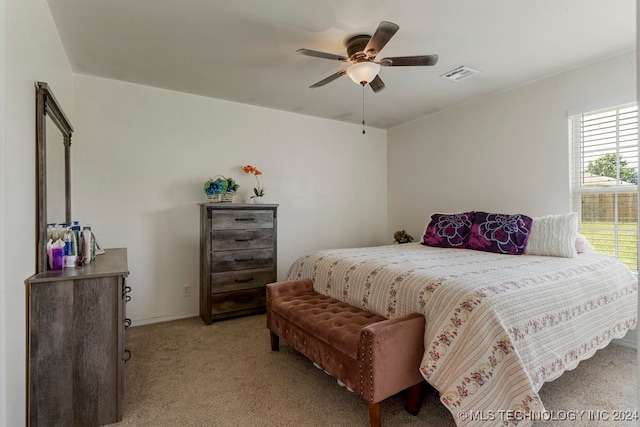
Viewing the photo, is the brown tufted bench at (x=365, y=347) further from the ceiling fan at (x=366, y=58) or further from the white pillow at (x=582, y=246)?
the white pillow at (x=582, y=246)

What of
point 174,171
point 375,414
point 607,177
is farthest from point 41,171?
point 607,177

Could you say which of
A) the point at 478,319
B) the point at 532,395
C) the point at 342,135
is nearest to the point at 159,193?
the point at 342,135

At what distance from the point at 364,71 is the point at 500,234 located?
193 cm

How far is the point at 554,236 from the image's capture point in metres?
2.66

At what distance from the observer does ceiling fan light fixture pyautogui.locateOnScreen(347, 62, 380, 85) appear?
2244 mm

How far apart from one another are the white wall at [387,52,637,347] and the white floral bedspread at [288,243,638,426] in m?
0.96

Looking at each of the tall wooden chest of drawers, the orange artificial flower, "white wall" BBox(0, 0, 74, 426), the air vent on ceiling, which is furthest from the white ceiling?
the tall wooden chest of drawers

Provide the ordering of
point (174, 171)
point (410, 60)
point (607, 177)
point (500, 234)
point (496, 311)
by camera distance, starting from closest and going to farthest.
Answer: point (496, 311)
point (410, 60)
point (607, 177)
point (500, 234)
point (174, 171)

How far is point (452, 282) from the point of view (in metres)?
1.75

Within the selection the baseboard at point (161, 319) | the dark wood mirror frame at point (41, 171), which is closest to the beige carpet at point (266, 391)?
the baseboard at point (161, 319)

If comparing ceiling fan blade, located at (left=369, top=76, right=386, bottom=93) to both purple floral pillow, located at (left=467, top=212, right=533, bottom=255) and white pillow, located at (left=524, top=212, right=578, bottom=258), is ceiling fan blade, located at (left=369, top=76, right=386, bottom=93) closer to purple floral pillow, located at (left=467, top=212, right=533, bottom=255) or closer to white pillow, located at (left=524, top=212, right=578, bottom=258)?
purple floral pillow, located at (left=467, top=212, right=533, bottom=255)

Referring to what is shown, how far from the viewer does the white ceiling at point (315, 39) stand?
2.04 metres

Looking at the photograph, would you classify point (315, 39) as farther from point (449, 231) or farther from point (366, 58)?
point (449, 231)

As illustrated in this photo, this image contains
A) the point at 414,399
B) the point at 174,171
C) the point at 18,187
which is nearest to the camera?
the point at 18,187
